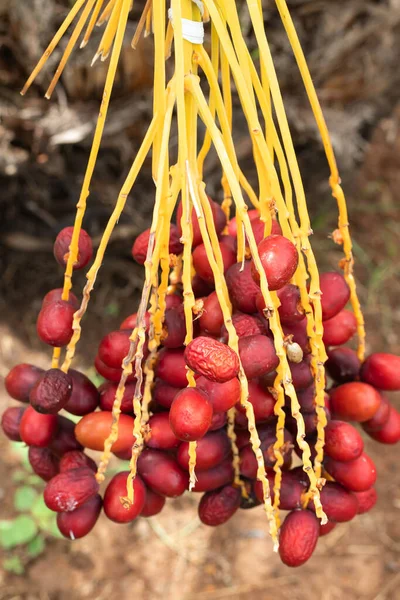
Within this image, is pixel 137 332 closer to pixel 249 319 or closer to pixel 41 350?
pixel 249 319

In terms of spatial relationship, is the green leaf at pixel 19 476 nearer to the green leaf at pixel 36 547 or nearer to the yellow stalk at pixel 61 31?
the green leaf at pixel 36 547

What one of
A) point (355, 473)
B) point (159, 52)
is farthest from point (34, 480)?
point (159, 52)

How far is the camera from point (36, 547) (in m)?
2.03

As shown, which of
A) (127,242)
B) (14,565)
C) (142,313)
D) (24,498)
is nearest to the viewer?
(142,313)

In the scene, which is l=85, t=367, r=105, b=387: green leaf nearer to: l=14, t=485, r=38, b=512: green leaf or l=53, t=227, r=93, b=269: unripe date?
l=14, t=485, r=38, b=512: green leaf

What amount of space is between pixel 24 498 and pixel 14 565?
216mm

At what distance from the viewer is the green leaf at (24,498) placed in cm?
211

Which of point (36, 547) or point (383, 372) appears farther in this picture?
point (36, 547)

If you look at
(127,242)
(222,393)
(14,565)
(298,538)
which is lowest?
(14,565)

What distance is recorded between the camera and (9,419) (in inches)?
41.0

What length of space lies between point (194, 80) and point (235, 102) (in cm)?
146

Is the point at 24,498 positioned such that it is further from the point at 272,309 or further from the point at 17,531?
the point at 272,309

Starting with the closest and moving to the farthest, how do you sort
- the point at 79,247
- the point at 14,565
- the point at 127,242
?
1. the point at 79,247
2. the point at 14,565
3. the point at 127,242

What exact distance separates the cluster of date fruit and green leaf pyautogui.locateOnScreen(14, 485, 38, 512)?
122 cm
